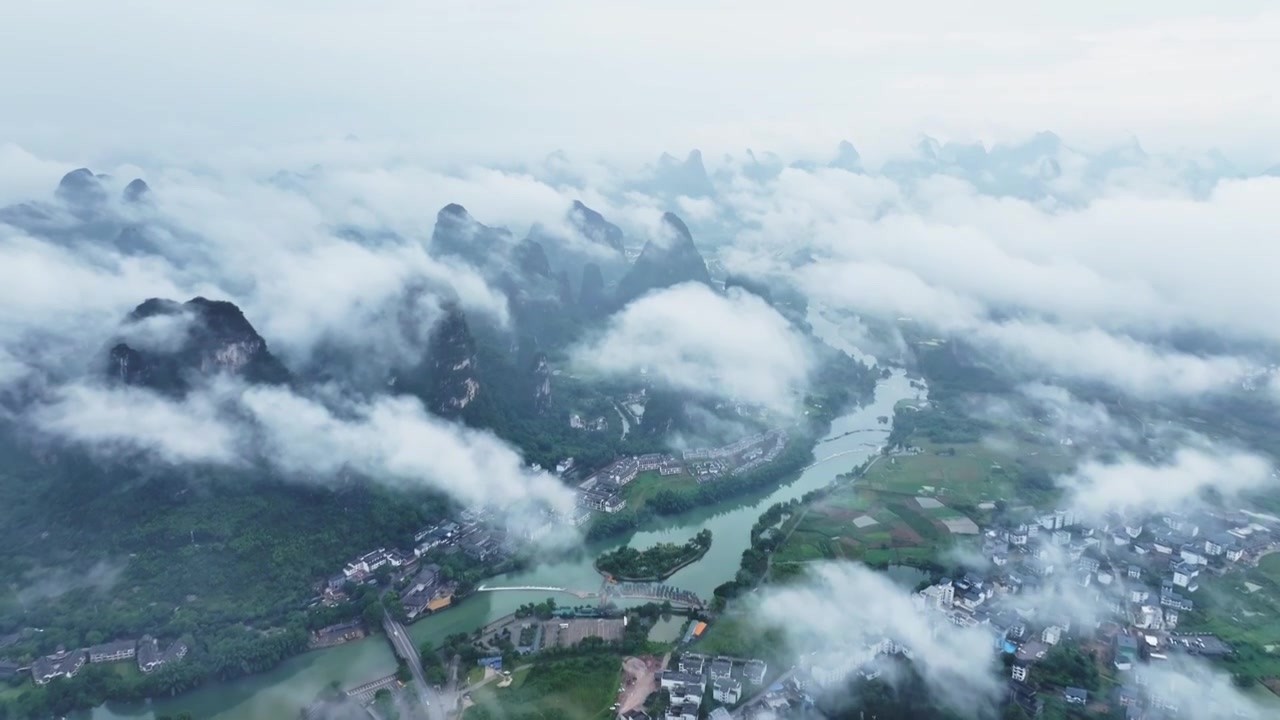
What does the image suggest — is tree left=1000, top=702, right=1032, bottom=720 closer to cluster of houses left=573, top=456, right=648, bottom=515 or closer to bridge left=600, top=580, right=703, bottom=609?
bridge left=600, top=580, right=703, bottom=609

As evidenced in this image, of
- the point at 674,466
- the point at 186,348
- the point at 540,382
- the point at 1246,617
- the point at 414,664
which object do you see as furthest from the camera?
the point at 540,382

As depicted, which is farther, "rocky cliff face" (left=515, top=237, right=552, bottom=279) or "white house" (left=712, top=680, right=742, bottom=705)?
"rocky cliff face" (left=515, top=237, right=552, bottom=279)

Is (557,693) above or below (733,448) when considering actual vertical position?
above

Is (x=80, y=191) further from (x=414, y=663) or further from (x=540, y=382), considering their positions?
(x=414, y=663)

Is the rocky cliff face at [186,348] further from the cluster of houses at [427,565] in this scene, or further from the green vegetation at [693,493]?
the green vegetation at [693,493]

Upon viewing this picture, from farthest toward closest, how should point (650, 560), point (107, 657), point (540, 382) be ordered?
point (540, 382) → point (650, 560) → point (107, 657)

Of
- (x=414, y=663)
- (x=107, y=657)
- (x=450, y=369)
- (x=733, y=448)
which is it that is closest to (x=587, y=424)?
(x=733, y=448)

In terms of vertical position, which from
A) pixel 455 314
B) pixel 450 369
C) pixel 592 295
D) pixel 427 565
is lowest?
pixel 592 295

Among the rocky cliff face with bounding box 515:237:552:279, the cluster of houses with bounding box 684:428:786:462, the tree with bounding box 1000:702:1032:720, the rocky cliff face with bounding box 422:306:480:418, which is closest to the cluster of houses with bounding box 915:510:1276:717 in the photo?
the tree with bounding box 1000:702:1032:720
